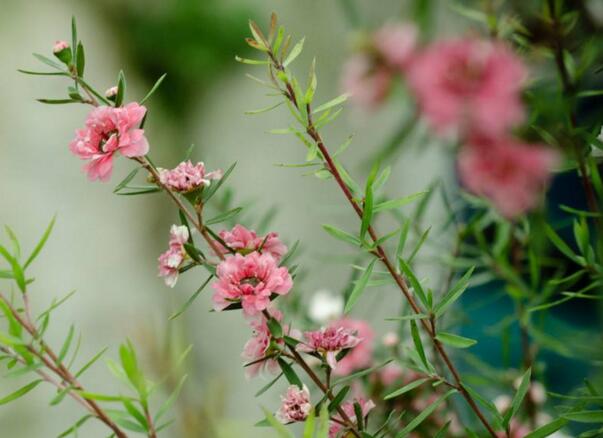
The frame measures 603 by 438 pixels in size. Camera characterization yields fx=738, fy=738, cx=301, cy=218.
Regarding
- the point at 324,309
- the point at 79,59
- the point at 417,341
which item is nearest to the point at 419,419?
the point at 417,341

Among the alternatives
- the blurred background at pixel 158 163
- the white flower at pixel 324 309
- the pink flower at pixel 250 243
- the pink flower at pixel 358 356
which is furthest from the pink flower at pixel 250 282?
the blurred background at pixel 158 163

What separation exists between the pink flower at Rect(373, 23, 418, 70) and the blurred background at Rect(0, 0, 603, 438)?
3.67 feet

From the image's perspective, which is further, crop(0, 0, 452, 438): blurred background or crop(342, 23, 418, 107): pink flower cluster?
crop(0, 0, 452, 438): blurred background

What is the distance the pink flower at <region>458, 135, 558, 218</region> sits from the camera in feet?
0.90

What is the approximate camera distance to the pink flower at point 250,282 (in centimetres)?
35

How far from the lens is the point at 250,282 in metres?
0.36

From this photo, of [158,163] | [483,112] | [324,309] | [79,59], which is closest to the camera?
[483,112]

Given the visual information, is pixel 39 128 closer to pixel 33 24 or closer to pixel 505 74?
pixel 33 24

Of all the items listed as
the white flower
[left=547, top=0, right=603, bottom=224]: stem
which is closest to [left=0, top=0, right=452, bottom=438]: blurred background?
the white flower

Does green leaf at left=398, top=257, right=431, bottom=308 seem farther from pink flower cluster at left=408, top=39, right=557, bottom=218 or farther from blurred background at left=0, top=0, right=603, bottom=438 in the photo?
blurred background at left=0, top=0, right=603, bottom=438

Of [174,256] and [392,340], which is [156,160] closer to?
[392,340]

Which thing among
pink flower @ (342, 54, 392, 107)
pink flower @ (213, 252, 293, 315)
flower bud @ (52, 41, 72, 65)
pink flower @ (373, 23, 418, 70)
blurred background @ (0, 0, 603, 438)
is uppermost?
flower bud @ (52, 41, 72, 65)

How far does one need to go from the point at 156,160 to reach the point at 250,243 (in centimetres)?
149

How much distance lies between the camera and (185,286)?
183 centimetres
